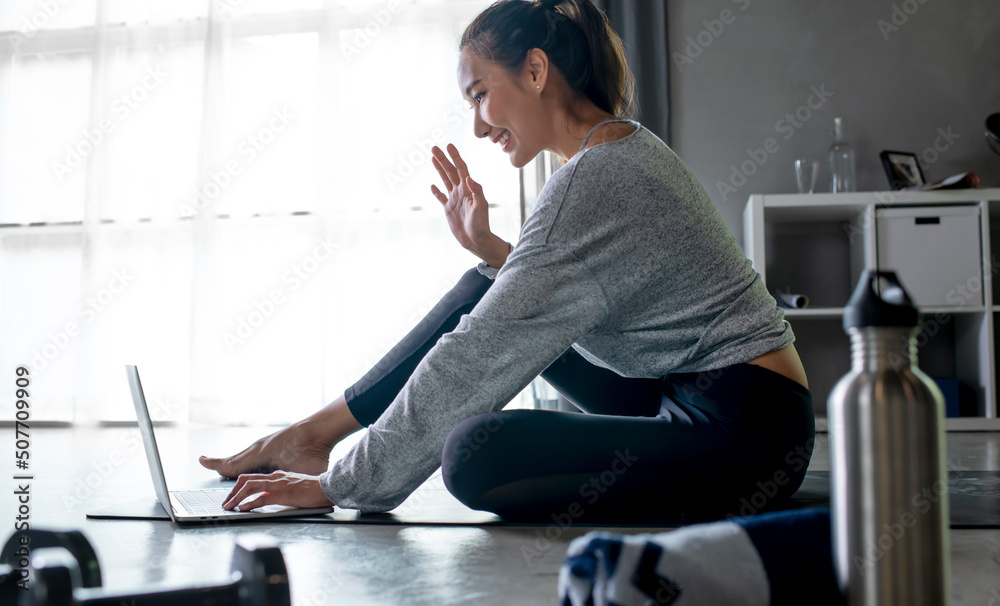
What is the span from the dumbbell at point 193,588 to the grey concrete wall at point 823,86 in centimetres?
271

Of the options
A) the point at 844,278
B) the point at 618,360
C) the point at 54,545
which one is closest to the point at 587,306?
the point at 618,360

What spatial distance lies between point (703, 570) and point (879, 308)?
8.0 inches

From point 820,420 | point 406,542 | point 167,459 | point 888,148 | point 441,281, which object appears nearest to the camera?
point 406,542

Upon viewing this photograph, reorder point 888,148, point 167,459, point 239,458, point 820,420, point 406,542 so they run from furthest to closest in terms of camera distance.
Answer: point 888,148 → point 820,420 → point 167,459 → point 239,458 → point 406,542

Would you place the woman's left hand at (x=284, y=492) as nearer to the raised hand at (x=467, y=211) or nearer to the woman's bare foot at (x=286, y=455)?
the woman's bare foot at (x=286, y=455)

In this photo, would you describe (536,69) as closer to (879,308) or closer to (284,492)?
(284,492)

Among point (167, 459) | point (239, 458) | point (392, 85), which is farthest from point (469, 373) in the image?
point (392, 85)

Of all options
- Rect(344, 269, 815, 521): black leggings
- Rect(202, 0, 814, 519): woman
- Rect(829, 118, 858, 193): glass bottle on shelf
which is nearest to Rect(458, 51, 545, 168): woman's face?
Rect(202, 0, 814, 519): woman

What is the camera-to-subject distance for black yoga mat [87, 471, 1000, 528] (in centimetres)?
99

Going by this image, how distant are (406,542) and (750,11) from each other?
112 inches

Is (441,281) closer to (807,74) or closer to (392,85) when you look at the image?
(392,85)

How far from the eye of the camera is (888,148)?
298 cm

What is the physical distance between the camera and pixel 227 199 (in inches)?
129

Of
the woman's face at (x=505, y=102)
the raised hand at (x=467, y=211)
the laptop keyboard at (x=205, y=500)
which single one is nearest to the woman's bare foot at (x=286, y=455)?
the laptop keyboard at (x=205, y=500)
